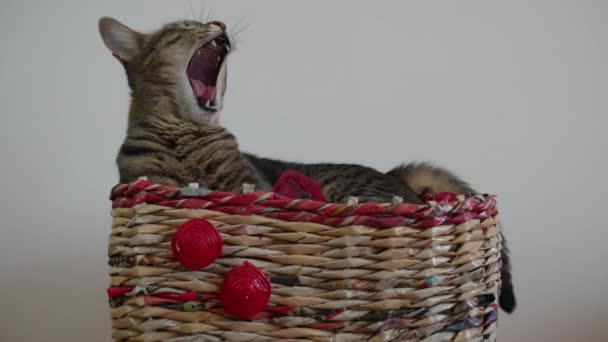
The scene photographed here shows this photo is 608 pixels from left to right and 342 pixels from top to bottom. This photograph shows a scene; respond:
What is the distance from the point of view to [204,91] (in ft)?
3.47

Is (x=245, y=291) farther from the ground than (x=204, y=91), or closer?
closer

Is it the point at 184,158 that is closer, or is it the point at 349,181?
the point at 184,158

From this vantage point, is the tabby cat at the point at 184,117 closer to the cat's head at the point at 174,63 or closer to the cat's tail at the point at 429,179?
the cat's head at the point at 174,63

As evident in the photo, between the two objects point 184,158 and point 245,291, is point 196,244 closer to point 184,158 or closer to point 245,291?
point 245,291

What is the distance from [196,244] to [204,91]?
57 centimetres

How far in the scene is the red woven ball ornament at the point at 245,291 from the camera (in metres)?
0.55

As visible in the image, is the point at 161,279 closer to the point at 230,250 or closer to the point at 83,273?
the point at 230,250

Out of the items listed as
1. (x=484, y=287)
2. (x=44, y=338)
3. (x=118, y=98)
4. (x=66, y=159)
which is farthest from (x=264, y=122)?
(x=484, y=287)

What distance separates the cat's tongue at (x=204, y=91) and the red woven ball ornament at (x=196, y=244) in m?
0.52

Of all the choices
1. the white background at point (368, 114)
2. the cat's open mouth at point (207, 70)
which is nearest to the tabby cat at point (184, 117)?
the cat's open mouth at point (207, 70)

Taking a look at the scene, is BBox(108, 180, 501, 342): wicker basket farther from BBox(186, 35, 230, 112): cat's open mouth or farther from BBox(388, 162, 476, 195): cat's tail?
BBox(388, 162, 476, 195): cat's tail

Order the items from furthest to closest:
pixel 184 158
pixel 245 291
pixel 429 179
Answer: pixel 429 179
pixel 184 158
pixel 245 291

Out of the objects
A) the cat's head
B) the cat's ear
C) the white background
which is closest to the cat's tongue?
the cat's head

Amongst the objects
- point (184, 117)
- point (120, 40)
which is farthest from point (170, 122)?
point (120, 40)
